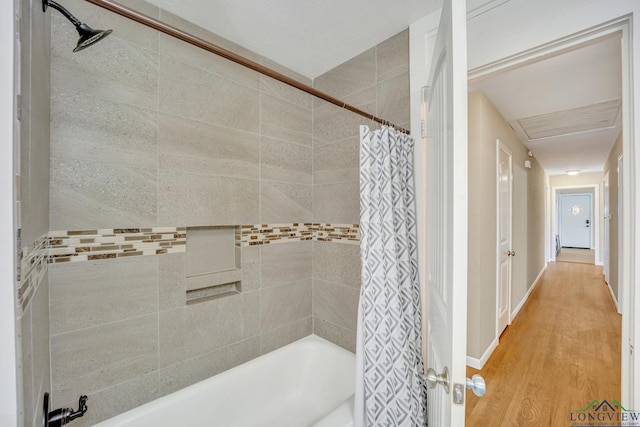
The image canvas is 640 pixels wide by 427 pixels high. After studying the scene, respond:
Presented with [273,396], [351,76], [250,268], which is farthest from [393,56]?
[273,396]

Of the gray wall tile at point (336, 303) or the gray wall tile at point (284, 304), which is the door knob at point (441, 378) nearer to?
the gray wall tile at point (336, 303)

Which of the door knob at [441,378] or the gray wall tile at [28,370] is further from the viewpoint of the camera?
the door knob at [441,378]

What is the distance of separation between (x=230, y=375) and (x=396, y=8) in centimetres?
240

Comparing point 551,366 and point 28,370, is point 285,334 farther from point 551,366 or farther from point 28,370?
point 551,366

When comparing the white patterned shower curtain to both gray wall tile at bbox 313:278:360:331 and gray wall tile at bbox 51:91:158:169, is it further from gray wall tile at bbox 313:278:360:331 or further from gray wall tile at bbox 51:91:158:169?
gray wall tile at bbox 51:91:158:169

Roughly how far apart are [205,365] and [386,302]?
119 centimetres

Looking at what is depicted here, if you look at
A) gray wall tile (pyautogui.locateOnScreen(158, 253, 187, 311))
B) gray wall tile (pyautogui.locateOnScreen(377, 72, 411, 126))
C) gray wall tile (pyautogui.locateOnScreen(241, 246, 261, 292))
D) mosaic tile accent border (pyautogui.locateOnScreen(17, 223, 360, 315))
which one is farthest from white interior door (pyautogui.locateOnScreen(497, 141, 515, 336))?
gray wall tile (pyautogui.locateOnScreen(158, 253, 187, 311))

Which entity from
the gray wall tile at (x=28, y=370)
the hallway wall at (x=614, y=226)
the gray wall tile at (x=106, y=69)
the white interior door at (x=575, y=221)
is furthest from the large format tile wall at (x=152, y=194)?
the white interior door at (x=575, y=221)

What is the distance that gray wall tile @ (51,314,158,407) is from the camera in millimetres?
1134

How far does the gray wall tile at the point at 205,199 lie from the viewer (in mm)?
1431

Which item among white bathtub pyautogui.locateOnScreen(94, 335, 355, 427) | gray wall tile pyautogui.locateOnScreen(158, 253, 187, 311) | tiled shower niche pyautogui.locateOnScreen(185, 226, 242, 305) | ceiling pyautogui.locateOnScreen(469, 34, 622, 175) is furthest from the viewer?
ceiling pyautogui.locateOnScreen(469, 34, 622, 175)

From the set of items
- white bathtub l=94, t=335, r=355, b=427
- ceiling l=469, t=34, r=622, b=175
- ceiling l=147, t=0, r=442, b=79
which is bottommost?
white bathtub l=94, t=335, r=355, b=427

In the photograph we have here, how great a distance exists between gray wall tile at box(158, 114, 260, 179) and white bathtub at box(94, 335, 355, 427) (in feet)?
4.14

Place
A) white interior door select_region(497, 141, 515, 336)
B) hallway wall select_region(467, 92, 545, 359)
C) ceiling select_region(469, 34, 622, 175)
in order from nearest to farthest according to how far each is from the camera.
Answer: ceiling select_region(469, 34, 622, 175)
hallway wall select_region(467, 92, 545, 359)
white interior door select_region(497, 141, 515, 336)
